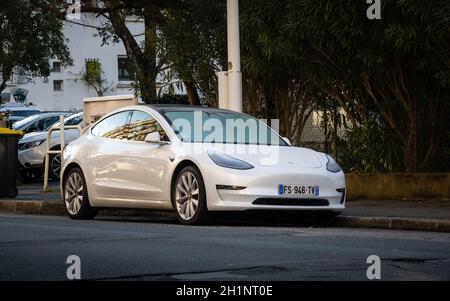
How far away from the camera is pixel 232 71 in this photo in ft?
54.8

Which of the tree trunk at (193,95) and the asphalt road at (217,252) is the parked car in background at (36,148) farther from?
the asphalt road at (217,252)

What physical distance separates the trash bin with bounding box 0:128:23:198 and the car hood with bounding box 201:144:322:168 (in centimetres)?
744

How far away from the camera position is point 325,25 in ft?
51.3

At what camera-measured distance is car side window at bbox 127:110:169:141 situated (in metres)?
14.1

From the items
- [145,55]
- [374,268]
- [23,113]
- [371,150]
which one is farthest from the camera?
[23,113]

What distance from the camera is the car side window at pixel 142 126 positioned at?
46.4 ft

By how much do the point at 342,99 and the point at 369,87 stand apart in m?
0.85

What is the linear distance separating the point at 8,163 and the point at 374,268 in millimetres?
12862

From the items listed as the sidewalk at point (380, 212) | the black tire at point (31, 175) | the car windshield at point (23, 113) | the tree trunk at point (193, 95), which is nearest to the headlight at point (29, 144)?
the black tire at point (31, 175)

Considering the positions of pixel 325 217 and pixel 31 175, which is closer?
pixel 325 217

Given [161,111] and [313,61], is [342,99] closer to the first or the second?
[313,61]

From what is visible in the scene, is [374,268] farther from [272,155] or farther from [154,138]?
[154,138]

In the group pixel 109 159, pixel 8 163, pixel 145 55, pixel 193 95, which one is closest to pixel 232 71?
pixel 109 159
